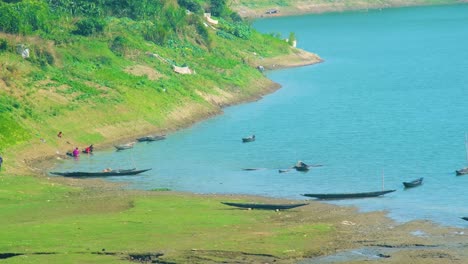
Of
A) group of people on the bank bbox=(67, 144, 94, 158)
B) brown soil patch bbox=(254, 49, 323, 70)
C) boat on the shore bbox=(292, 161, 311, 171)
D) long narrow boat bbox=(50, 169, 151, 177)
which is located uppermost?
boat on the shore bbox=(292, 161, 311, 171)

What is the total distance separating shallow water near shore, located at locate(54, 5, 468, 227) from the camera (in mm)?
68562

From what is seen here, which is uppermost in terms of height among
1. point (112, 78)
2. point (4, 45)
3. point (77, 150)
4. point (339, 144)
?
point (4, 45)

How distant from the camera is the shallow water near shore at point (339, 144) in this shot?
68.6 meters

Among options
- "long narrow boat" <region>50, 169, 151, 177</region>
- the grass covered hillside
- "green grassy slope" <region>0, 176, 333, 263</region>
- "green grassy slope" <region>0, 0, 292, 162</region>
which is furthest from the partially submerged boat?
→ "green grassy slope" <region>0, 176, 333, 263</region>

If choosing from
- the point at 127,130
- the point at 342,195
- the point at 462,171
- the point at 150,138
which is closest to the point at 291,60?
the point at 127,130

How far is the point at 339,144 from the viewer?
82625mm

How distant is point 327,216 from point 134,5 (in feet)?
203

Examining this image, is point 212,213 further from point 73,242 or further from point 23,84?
point 23,84

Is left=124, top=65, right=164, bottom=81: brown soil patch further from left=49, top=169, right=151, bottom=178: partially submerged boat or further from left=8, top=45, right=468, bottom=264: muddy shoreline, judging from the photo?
left=8, top=45, right=468, bottom=264: muddy shoreline

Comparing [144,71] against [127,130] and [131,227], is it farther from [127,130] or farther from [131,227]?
[131,227]

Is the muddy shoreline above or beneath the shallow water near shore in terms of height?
above

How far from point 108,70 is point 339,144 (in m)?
22.1

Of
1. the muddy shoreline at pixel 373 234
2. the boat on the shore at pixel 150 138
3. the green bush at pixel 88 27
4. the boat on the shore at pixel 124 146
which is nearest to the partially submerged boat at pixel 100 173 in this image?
the muddy shoreline at pixel 373 234

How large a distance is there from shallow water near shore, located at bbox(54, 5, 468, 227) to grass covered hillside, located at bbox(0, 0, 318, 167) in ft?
9.66
